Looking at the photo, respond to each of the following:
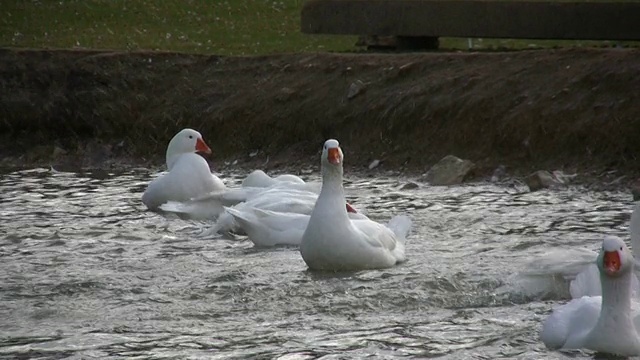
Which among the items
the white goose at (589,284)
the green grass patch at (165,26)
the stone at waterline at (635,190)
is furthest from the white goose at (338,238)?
the green grass patch at (165,26)

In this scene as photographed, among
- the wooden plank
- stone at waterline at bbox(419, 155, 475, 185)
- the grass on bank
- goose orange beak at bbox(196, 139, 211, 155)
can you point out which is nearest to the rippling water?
stone at waterline at bbox(419, 155, 475, 185)

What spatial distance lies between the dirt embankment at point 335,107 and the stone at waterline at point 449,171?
25 cm

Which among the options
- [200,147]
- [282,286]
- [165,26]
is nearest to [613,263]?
[282,286]

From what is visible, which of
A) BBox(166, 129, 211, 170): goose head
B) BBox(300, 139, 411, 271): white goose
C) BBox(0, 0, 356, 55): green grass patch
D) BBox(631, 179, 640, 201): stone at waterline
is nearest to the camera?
BBox(300, 139, 411, 271): white goose

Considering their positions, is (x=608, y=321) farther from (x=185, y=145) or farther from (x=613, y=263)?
(x=185, y=145)

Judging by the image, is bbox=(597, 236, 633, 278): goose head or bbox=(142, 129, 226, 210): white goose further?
bbox=(142, 129, 226, 210): white goose

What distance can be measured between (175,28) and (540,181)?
10442 millimetres

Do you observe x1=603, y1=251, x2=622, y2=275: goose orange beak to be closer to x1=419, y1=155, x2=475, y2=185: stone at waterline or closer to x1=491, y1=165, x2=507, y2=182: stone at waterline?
x1=419, y1=155, x2=475, y2=185: stone at waterline

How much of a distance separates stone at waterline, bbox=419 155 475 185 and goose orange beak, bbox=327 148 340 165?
3345 mm

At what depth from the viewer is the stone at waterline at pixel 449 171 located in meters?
12.4

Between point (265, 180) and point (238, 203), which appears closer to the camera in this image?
point (238, 203)

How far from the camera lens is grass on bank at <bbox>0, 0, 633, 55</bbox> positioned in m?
18.5

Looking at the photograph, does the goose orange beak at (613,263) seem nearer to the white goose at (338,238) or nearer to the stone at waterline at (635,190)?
the white goose at (338,238)

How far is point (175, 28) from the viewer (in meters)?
21.2
